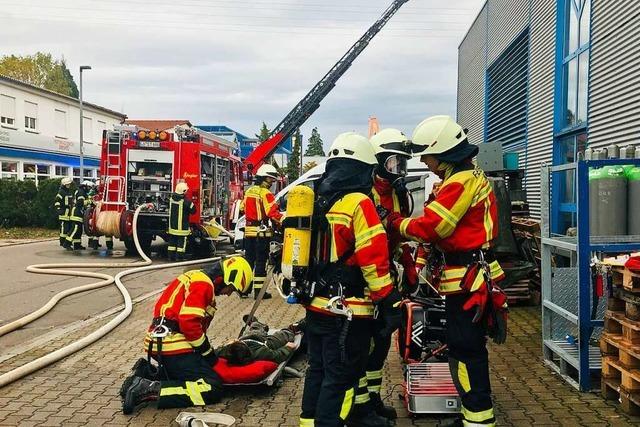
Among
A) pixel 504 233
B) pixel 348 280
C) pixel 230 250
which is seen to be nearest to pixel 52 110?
pixel 230 250

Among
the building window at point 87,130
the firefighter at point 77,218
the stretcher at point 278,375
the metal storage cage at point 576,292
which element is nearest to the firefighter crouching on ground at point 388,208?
the stretcher at point 278,375

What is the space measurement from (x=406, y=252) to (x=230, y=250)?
12125mm

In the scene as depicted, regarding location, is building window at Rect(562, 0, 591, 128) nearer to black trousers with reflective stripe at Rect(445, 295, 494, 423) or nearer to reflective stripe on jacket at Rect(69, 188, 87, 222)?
black trousers with reflective stripe at Rect(445, 295, 494, 423)

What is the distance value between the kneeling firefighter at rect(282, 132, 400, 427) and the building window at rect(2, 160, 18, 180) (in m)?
30.6

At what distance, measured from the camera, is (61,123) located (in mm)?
36875

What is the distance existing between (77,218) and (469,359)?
1330cm

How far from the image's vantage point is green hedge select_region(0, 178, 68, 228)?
Result: 21938 millimetres

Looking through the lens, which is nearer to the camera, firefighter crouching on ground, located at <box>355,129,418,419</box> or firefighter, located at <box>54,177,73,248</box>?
firefighter crouching on ground, located at <box>355,129,418,419</box>

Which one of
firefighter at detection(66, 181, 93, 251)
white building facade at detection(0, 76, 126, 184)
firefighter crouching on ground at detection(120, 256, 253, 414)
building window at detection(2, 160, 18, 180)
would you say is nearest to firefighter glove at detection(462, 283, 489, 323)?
firefighter crouching on ground at detection(120, 256, 253, 414)

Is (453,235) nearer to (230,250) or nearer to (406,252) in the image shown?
(406,252)

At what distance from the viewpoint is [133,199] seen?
46.6ft

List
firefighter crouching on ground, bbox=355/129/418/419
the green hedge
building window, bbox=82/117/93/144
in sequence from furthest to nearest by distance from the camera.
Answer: building window, bbox=82/117/93/144, the green hedge, firefighter crouching on ground, bbox=355/129/418/419

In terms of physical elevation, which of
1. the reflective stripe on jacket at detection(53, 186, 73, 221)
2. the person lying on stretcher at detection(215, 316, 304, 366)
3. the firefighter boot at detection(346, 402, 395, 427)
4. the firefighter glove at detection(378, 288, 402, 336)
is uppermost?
the reflective stripe on jacket at detection(53, 186, 73, 221)

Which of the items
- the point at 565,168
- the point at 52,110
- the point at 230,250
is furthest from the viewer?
the point at 52,110
